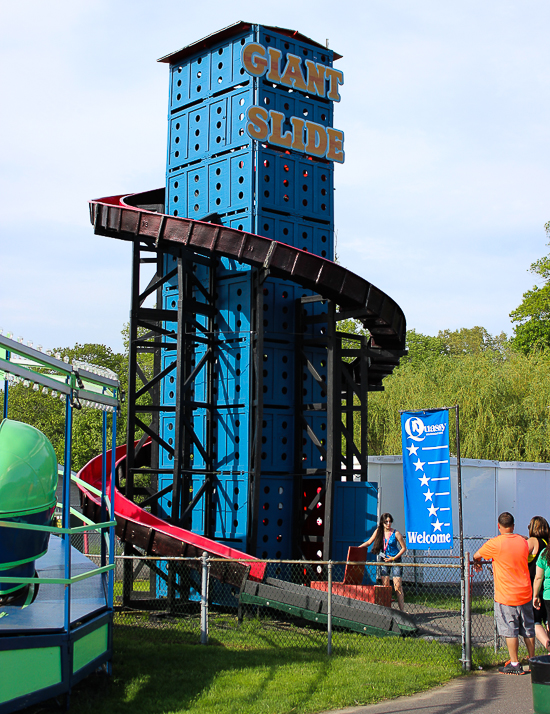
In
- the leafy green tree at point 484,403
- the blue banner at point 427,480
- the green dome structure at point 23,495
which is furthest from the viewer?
the leafy green tree at point 484,403

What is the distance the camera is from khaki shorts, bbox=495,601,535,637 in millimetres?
Answer: 9695

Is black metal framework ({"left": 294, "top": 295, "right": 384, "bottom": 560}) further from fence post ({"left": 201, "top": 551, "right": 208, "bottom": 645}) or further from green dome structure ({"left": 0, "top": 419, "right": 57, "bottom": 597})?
green dome structure ({"left": 0, "top": 419, "right": 57, "bottom": 597})

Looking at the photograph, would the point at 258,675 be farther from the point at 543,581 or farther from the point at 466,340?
the point at 466,340

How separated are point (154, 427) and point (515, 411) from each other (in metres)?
17.5

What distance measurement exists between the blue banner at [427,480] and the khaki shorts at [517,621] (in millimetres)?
2477

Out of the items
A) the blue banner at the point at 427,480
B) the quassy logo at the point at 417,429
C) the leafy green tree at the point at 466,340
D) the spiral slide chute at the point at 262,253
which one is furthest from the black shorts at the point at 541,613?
the leafy green tree at the point at 466,340

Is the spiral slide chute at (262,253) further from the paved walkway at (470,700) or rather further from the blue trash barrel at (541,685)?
the blue trash barrel at (541,685)

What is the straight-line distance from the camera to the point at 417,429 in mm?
12859

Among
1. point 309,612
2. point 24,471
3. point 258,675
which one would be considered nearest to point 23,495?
point 24,471

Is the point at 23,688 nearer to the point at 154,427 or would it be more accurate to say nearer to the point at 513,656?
the point at 513,656

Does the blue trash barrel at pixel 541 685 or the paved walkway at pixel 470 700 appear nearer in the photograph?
the blue trash barrel at pixel 541 685

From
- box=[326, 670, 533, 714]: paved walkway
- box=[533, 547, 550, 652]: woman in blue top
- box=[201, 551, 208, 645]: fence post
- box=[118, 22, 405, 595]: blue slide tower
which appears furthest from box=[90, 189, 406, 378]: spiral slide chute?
box=[326, 670, 533, 714]: paved walkway

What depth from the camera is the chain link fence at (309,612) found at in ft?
35.5

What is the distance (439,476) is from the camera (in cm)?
1254
